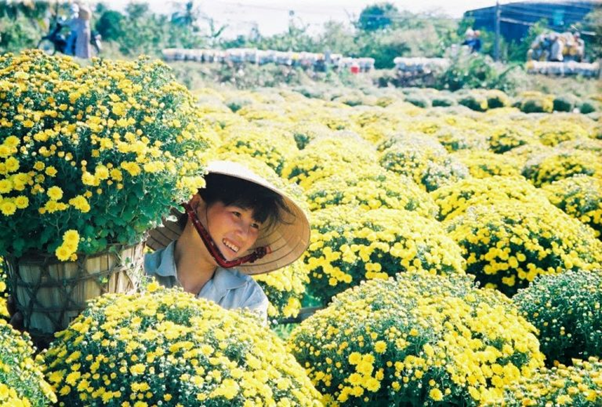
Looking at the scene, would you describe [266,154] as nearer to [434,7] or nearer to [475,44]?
[475,44]

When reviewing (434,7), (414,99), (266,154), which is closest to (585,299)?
(266,154)

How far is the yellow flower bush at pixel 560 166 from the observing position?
7.71 meters

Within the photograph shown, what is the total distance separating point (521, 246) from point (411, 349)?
220 cm

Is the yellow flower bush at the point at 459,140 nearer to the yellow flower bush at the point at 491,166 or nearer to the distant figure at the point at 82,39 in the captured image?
the yellow flower bush at the point at 491,166

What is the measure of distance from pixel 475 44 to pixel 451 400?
136 feet

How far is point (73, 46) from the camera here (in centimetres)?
2305

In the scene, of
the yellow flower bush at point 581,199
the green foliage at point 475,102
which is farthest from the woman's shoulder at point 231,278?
the green foliage at point 475,102

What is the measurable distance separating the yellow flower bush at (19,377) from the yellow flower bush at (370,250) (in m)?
2.40

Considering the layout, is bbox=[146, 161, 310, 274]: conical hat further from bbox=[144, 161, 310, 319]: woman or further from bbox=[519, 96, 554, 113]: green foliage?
bbox=[519, 96, 554, 113]: green foliage

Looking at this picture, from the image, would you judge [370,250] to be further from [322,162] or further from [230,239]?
[322,162]

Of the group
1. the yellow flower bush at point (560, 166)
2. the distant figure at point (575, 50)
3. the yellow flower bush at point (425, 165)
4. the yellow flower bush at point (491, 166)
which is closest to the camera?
the yellow flower bush at point (425, 165)

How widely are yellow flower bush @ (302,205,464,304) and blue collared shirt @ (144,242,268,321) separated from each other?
102cm

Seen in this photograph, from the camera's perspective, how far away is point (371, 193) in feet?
18.2

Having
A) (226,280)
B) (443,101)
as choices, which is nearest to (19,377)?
(226,280)
